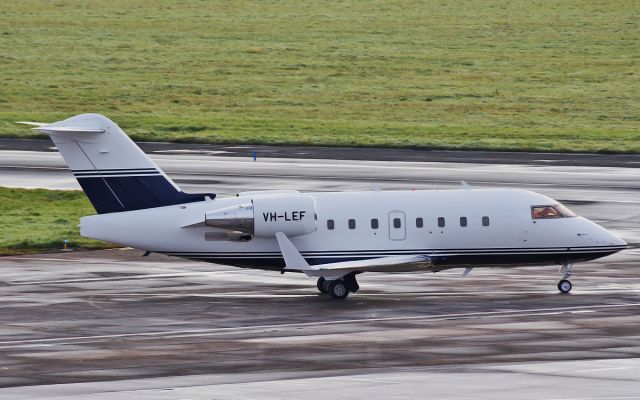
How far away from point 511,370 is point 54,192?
131 ft

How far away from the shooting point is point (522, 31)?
137 meters

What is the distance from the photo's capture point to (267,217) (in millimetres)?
42625

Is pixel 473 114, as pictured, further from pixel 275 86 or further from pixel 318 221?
pixel 318 221

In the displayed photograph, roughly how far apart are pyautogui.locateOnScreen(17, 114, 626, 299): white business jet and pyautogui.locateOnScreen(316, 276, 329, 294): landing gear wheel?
16 cm

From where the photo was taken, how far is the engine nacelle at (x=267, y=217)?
4259 centimetres

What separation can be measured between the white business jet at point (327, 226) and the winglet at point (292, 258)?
0.18m

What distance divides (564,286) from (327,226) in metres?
7.41

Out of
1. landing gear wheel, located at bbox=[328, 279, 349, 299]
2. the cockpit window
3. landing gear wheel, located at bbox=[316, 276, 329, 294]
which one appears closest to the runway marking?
landing gear wheel, located at bbox=[328, 279, 349, 299]

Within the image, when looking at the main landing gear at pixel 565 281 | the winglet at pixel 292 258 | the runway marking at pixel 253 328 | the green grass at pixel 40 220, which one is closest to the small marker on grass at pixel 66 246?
the green grass at pixel 40 220

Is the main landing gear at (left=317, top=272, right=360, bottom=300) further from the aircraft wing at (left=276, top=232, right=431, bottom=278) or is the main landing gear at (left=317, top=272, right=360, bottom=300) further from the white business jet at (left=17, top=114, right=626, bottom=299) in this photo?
the aircraft wing at (left=276, top=232, right=431, bottom=278)

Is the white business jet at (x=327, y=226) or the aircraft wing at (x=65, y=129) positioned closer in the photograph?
the aircraft wing at (x=65, y=129)

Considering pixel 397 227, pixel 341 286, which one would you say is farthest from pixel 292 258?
pixel 397 227

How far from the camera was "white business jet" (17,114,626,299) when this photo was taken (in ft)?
141

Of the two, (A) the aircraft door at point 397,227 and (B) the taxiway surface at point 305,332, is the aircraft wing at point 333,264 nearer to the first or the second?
(A) the aircraft door at point 397,227
